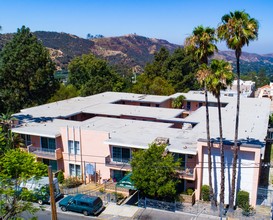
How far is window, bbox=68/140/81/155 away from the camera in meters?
37.5

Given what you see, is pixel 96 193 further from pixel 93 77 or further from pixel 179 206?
pixel 93 77

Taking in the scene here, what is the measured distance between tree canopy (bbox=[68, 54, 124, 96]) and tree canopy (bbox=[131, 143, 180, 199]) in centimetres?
4587

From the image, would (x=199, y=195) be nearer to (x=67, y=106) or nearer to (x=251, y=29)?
(x=251, y=29)

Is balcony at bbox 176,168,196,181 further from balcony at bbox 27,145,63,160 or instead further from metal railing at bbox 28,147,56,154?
metal railing at bbox 28,147,56,154

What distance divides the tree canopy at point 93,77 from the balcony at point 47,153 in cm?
3682

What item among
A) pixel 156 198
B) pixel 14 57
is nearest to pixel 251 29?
pixel 156 198

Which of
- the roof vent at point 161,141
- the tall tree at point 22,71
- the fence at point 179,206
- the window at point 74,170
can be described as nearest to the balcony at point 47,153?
the window at point 74,170

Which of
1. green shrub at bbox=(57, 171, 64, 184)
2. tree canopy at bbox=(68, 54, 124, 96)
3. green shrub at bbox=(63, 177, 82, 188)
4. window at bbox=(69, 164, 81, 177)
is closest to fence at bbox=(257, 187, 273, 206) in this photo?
green shrub at bbox=(63, 177, 82, 188)

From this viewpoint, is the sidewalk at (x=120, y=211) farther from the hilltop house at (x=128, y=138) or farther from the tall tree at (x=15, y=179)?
the tall tree at (x=15, y=179)

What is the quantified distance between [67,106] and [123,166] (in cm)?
2081

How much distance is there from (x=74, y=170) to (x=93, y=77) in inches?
1594

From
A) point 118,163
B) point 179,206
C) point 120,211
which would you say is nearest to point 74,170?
point 118,163

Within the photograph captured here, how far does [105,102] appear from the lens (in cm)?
5512

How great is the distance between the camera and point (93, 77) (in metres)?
75.7
